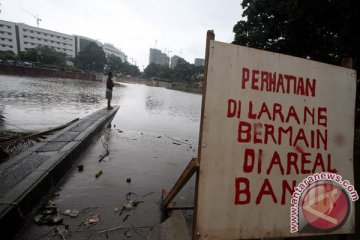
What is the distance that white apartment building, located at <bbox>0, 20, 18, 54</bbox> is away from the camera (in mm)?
96188

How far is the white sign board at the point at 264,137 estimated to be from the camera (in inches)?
77.4

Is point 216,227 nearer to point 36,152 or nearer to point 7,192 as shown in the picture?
point 7,192

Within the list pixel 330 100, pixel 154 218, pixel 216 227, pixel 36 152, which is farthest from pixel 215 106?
pixel 36 152

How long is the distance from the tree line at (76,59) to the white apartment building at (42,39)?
2779 centimetres

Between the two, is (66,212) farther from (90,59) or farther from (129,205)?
(90,59)

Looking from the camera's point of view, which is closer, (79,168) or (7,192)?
(7,192)

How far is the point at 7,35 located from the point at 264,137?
12154cm

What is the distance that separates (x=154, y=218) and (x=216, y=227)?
132cm

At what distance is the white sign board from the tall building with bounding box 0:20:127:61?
104088 mm

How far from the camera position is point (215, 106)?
6.49 ft

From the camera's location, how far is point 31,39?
10506cm

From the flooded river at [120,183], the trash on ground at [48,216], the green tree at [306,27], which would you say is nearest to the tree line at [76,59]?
the green tree at [306,27]

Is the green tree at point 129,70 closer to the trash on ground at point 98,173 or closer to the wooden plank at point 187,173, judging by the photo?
the trash on ground at point 98,173

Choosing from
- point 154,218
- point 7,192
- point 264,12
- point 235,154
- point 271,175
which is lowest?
point 154,218
